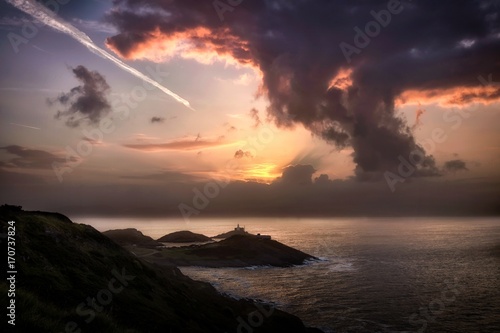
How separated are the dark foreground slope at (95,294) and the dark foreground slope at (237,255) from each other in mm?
55109

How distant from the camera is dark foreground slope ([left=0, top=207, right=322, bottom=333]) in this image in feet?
50.9

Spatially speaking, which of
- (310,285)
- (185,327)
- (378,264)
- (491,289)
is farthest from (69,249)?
(378,264)

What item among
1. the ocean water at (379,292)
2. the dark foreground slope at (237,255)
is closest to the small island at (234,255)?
the dark foreground slope at (237,255)

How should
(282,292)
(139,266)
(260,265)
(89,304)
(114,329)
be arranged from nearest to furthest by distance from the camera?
(114,329) → (89,304) → (139,266) → (282,292) → (260,265)

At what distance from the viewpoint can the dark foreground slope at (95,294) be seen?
15508 millimetres

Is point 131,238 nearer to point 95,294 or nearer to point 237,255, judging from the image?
point 237,255

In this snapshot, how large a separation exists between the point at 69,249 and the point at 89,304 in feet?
35.3

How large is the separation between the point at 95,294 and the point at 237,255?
83.8m

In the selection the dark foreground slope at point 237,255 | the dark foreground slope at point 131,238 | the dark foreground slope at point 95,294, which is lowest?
the dark foreground slope at point 131,238

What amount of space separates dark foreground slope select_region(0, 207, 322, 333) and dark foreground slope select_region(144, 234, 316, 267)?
55109 millimetres

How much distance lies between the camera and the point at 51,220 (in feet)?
111

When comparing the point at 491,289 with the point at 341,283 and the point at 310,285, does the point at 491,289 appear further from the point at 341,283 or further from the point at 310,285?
the point at 310,285

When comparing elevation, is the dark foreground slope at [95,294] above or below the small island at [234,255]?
above

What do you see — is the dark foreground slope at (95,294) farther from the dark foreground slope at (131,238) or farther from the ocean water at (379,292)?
the dark foreground slope at (131,238)
